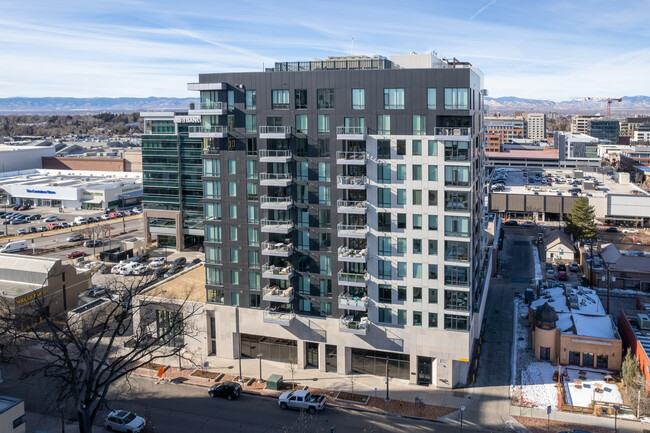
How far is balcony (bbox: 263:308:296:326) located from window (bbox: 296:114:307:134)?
1853 centimetres

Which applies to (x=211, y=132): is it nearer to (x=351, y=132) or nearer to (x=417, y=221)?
(x=351, y=132)

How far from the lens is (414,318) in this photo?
55219mm

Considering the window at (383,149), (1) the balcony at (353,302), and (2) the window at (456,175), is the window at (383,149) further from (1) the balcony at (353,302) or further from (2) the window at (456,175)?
(1) the balcony at (353,302)

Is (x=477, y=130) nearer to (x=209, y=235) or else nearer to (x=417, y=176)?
(x=417, y=176)

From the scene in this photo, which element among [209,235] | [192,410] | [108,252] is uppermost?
[209,235]

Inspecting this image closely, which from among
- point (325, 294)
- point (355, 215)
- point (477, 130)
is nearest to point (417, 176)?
point (355, 215)

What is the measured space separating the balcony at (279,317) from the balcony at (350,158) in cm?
1658

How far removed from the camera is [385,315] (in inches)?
2210

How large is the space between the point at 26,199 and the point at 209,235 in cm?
13167

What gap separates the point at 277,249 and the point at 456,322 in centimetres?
A: 1887

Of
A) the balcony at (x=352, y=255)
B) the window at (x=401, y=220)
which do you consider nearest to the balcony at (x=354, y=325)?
the balcony at (x=352, y=255)

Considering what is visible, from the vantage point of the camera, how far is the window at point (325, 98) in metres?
54.8

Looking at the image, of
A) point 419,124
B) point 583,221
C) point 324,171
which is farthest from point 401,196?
point 583,221

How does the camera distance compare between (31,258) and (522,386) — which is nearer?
(522,386)
